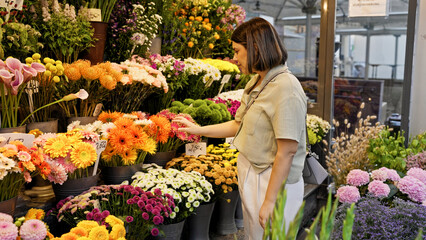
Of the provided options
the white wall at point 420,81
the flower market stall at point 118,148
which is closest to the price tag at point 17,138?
the flower market stall at point 118,148

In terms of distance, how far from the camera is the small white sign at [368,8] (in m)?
4.79

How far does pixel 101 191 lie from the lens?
223cm

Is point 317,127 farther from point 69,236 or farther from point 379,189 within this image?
point 69,236

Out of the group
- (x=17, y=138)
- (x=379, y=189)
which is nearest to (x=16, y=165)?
(x=17, y=138)

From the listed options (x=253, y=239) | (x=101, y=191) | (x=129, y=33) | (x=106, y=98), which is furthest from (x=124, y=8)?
(x=253, y=239)

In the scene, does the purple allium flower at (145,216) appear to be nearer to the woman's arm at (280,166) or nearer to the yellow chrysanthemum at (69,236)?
the yellow chrysanthemum at (69,236)

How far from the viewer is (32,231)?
151 centimetres

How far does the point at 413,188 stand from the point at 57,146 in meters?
1.88

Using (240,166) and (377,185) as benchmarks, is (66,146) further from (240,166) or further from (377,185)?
(377,185)

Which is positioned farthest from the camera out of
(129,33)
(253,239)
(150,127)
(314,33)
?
(314,33)

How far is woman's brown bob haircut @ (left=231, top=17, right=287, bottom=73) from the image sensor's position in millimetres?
1931

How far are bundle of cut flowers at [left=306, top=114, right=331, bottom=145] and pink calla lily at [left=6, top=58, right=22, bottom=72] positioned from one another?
3185 mm

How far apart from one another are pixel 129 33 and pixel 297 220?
2.50 meters

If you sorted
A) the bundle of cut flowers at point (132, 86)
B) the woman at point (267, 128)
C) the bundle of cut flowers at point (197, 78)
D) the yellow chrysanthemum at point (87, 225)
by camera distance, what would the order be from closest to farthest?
the yellow chrysanthemum at point (87, 225)
the woman at point (267, 128)
the bundle of cut flowers at point (132, 86)
the bundle of cut flowers at point (197, 78)
